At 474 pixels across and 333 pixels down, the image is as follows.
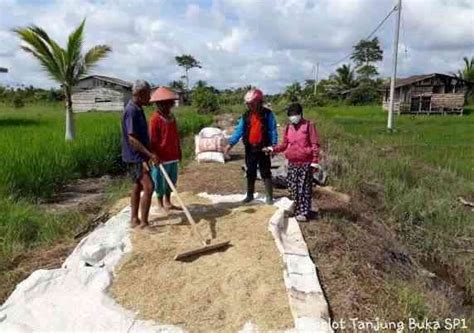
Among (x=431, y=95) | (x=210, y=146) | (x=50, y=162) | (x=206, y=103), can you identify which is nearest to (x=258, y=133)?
(x=50, y=162)

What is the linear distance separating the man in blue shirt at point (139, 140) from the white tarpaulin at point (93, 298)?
0.54m

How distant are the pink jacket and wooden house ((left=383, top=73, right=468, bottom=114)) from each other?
3207 cm

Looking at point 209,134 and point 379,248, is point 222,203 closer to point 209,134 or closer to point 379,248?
point 379,248

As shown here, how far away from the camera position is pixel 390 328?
3.23m

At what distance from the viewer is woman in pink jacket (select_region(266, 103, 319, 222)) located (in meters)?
4.88

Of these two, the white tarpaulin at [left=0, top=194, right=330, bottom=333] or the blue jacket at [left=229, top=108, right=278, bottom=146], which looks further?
the blue jacket at [left=229, top=108, right=278, bottom=146]

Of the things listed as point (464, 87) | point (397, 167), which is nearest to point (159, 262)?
point (397, 167)

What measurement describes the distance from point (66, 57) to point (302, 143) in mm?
9205

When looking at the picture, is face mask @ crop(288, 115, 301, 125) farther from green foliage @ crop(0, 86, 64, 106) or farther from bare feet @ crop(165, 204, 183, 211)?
green foliage @ crop(0, 86, 64, 106)

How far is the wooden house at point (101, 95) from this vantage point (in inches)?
1490

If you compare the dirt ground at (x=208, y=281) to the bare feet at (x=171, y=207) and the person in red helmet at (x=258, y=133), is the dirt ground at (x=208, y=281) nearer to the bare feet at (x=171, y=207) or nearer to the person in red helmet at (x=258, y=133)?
the bare feet at (x=171, y=207)

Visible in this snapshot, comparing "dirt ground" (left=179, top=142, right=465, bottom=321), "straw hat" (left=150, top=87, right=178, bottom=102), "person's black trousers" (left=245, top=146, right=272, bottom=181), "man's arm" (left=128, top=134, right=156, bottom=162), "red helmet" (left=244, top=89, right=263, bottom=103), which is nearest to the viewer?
"dirt ground" (left=179, top=142, right=465, bottom=321)

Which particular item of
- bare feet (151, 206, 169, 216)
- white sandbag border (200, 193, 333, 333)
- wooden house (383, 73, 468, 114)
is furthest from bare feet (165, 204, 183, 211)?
wooden house (383, 73, 468, 114)

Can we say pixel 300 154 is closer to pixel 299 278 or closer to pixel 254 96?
pixel 254 96
